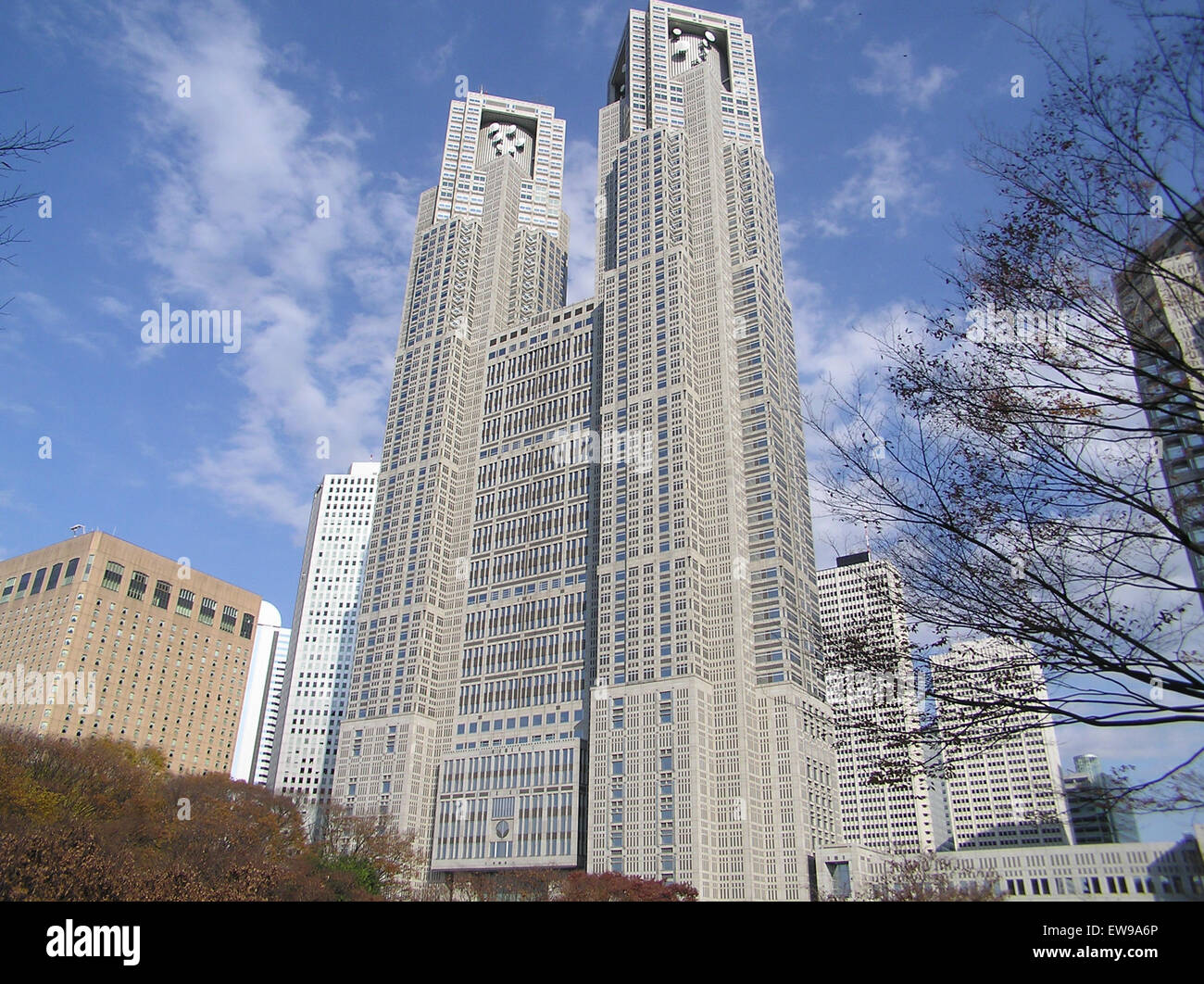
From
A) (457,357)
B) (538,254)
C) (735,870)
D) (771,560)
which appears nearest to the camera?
(735,870)

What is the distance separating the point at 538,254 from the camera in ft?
421

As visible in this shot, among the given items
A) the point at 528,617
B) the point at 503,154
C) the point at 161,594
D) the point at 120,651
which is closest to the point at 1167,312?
the point at 528,617

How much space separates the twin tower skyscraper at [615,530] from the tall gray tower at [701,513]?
31 centimetres

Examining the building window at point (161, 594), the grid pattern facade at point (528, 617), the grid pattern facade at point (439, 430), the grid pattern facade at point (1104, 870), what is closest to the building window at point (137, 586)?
the building window at point (161, 594)

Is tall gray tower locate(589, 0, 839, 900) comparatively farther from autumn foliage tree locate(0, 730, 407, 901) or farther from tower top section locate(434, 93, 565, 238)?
autumn foliage tree locate(0, 730, 407, 901)

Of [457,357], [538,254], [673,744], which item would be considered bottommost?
[673,744]

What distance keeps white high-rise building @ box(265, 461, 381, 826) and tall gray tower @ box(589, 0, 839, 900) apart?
81.6 meters

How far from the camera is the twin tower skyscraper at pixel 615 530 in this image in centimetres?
8050

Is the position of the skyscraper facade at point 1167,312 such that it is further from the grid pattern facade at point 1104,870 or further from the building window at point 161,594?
the building window at point 161,594

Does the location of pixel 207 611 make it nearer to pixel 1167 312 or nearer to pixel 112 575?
pixel 112 575

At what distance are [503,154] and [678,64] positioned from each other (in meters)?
32.1
